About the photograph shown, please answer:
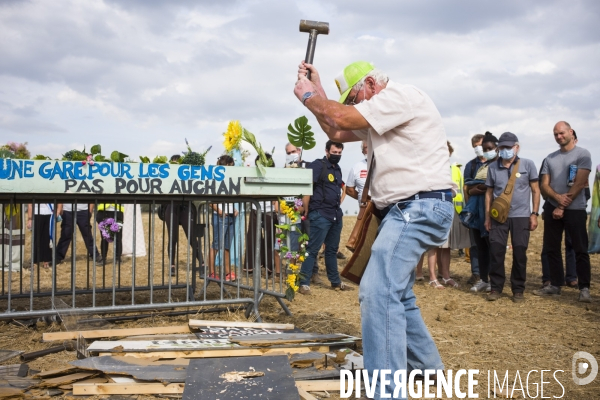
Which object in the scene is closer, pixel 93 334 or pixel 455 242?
pixel 93 334

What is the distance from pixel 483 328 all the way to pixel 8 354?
428 cm

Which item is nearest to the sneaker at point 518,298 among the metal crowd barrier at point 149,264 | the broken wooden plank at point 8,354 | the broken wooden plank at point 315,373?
the metal crowd barrier at point 149,264

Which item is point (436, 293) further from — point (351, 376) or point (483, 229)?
point (351, 376)

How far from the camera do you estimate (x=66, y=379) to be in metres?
3.76

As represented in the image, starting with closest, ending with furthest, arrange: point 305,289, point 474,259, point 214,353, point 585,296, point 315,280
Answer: point 214,353 < point 585,296 < point 305,289 < point 474,259 < point 315,280

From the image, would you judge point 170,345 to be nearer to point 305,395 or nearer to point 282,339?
point 282,339

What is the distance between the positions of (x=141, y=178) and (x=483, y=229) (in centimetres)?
500

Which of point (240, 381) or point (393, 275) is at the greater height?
point (393, 275)

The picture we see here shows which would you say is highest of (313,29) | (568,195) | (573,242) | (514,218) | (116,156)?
(313,29)

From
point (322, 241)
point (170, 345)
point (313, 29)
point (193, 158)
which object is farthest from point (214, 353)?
point (322, 241)

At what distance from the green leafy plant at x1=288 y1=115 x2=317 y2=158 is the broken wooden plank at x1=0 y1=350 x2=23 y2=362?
122 inches

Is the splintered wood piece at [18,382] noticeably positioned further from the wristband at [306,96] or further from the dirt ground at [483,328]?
the wristband at [306,96]

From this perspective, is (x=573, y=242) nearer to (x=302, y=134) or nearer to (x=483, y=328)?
(x=483, y=328)

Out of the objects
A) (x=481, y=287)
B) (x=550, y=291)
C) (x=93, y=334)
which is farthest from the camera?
(x=481, y=287)
